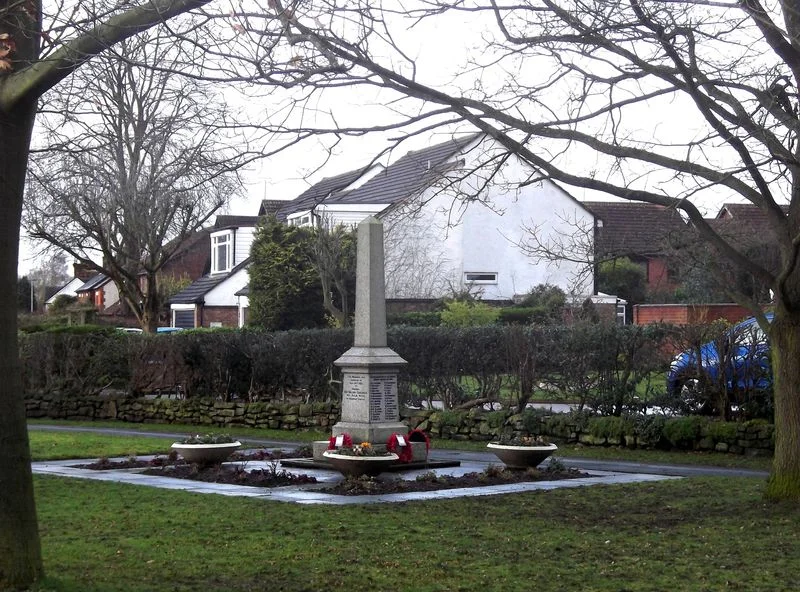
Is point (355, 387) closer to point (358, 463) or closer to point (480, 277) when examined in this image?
point (358, 463)

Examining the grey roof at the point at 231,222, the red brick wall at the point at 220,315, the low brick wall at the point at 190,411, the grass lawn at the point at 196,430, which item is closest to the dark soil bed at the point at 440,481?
the grass lawn at the point at 196,430

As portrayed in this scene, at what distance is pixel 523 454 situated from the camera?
16578 mm

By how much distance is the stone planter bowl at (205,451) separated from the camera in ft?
54.4

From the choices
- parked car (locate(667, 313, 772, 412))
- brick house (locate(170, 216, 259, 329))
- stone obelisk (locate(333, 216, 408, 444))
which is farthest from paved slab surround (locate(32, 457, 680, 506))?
brick house (locate(170, 216, 259, 329))

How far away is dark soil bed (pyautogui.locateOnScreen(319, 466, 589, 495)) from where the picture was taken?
1448cm

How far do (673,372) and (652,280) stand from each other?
93.9 ft

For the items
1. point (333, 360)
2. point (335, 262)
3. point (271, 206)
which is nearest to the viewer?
point (333, 360)

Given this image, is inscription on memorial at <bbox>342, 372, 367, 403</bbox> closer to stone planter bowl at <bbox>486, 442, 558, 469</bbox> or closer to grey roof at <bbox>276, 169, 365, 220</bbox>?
stone planter bowl at <bbox>486, 442, 558, 469</bbox>

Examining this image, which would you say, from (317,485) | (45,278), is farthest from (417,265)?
(45,278)

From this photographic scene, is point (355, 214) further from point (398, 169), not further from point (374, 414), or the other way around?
point (374, 414)

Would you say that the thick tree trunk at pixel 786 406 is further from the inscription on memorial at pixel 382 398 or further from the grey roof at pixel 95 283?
the grey roof at pixel 95 283

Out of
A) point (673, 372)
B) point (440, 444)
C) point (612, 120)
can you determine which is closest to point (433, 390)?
point (440, 444)

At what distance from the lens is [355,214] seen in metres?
41.0

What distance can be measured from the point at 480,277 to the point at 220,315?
14.8 metres
